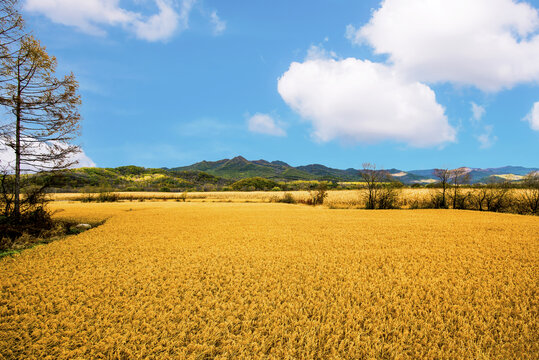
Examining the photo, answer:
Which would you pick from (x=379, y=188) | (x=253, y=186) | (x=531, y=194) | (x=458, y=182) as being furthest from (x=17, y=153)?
(x=253, y=186)

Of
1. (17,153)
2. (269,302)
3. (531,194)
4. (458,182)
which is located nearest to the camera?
(269,302)

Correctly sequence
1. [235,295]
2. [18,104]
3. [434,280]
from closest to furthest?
[235,295]
[434,280]
[18,104]

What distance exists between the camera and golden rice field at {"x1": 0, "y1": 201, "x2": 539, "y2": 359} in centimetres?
277

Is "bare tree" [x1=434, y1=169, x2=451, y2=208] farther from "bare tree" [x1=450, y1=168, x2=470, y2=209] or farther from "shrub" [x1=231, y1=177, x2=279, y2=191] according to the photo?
"shrub" [x1=231, y1=177, x2=279, y2=191]

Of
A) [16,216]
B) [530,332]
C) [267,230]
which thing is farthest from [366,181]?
[16,216]

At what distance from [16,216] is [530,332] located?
15.2 metres

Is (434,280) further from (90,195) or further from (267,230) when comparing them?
(90,195)

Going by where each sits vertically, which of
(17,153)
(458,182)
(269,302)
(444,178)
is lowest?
(269,302)

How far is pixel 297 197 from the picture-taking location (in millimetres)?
34875

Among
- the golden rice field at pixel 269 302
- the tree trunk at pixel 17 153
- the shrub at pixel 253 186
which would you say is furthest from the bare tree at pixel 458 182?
the shrub at pixel 253 186

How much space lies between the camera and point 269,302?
12.4 feet

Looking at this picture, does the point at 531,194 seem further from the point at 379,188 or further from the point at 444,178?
the point at 379,188


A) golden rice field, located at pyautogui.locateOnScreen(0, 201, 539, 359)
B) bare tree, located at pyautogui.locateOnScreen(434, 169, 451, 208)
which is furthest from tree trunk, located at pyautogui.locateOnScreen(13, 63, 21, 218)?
bare tree, located at pyautogui.locateOnScreen(434, 169, 451, 208)

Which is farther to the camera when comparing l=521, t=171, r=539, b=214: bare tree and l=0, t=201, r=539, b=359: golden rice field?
l=521, t=171, r=539, b=214: bare tree
